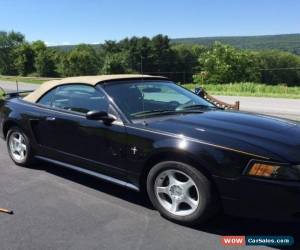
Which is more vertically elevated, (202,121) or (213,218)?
(202,121)

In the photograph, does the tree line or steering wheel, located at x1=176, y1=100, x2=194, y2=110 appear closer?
steering wheel, located at x1=176, y1=100, x2=194, y2=110

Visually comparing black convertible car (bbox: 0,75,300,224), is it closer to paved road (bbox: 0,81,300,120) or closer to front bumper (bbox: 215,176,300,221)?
front bumper (bbox: 215,176,300,221)

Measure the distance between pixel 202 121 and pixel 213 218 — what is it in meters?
0.95

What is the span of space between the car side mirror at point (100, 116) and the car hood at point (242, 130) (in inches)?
17.7

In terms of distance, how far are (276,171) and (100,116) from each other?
1.96 m

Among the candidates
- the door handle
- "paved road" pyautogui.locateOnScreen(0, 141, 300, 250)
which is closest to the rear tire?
the door handle

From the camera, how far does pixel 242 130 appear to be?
4148 millimetres

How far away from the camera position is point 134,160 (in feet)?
14.7

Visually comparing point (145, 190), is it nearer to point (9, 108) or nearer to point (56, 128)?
point (56, 128)

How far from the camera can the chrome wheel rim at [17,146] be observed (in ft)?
20.3

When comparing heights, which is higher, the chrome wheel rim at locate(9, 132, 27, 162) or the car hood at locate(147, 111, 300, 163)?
the car hood at locate(147, 111, 300, 163)

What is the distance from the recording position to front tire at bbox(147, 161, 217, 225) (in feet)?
12.9

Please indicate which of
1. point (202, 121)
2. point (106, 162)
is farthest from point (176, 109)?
point (106, 162)

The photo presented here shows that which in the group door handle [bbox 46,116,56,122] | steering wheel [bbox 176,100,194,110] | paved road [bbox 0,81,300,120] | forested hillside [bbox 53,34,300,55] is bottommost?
paved road [bbox 0,81,300,120]
